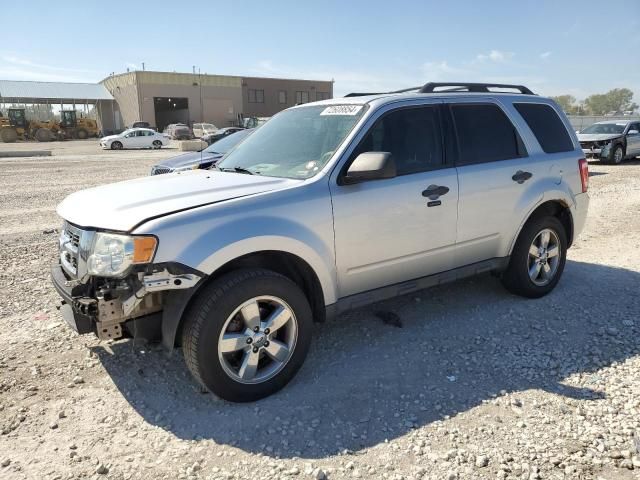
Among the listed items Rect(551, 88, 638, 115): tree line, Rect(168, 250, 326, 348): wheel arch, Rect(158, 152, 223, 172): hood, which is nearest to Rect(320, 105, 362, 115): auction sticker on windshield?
Rect(168, 250, 326, 348): wheel arch

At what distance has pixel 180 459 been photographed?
279 cm

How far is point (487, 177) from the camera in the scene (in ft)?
14.3

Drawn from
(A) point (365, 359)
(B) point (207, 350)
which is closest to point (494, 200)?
(A) point (365, 359)

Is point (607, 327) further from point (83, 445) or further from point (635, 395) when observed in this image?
point (83, 445)

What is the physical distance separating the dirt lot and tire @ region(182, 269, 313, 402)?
0.16 metres

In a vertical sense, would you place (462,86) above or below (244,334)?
above

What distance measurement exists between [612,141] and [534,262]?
622 inches

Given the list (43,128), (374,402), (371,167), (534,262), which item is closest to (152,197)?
(371,167)

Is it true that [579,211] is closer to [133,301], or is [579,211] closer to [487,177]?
[487,177]

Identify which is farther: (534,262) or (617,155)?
(617,155)

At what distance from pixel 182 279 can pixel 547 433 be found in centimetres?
231

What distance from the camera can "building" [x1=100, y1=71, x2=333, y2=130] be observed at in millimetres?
64125

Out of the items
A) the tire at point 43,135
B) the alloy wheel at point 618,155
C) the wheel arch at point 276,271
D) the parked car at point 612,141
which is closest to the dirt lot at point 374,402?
the wheel arch at point 276,271

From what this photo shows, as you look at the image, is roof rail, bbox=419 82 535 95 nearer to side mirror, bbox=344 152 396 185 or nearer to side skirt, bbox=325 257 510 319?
side mirror, bbox=344 152 396 185
